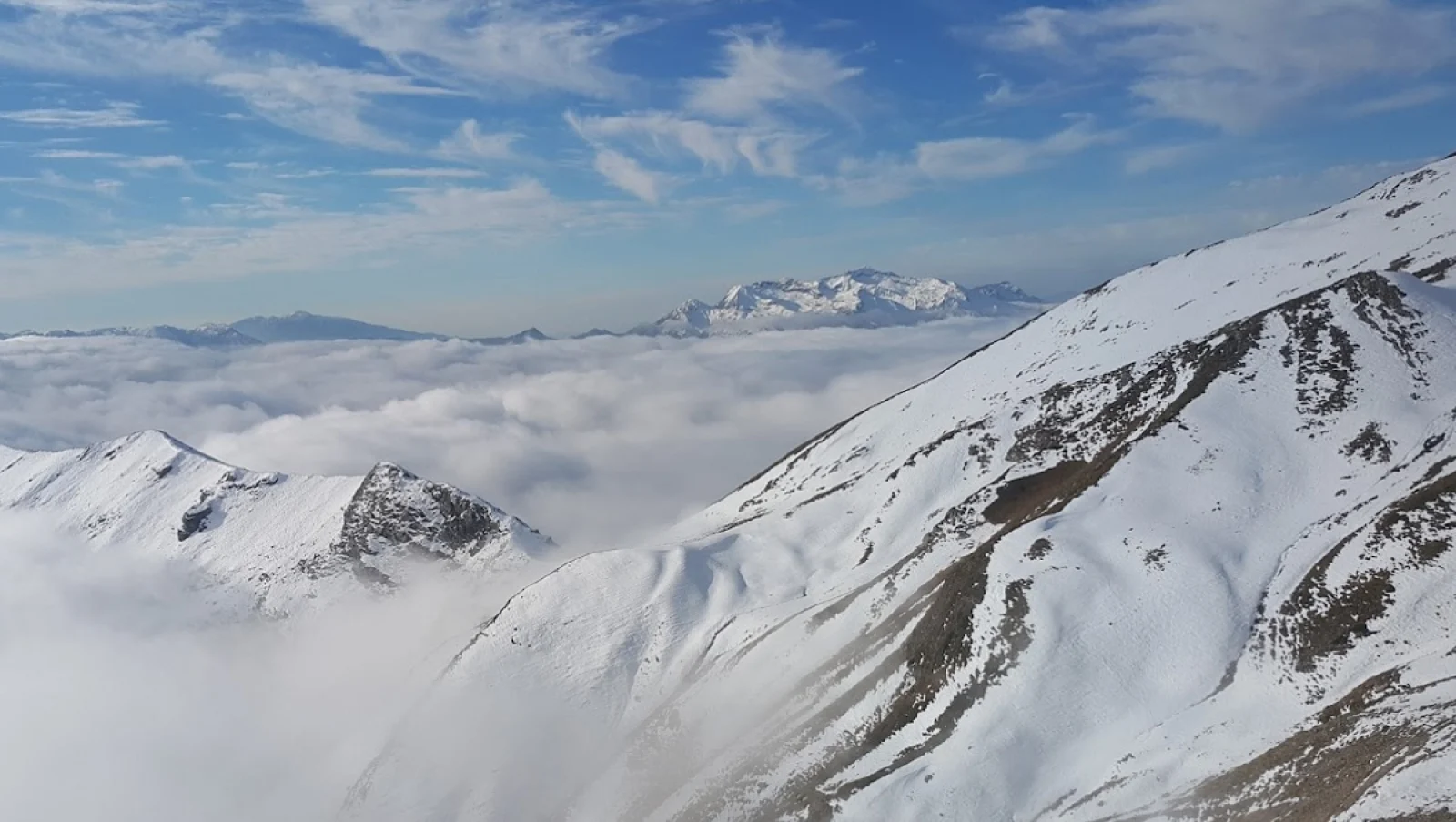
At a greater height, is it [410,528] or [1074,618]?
[1074,618]

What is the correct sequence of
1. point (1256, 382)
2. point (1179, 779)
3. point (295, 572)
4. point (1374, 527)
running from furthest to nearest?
point (295, 572)
point (1256, 382)
point (1374, 527)
point (1179, 779)

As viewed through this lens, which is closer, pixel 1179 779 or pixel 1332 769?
pixel 1332 769

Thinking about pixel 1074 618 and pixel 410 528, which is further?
pixel 410 528

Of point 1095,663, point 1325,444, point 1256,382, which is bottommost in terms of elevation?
point 1095,663

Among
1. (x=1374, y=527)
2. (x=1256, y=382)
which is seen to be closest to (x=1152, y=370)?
(x=1256, y=382)

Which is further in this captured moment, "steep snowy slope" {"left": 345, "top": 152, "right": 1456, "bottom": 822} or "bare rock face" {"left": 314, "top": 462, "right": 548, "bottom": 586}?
"bare rock face" {"left": 314, "top": 462, "right": 548, "bottom": 586}

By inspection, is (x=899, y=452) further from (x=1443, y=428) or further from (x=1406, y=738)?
(x=1406, y=738)

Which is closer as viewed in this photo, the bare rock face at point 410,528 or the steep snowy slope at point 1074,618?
the steep snowy slope at point 1074,618

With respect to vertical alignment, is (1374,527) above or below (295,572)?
above
